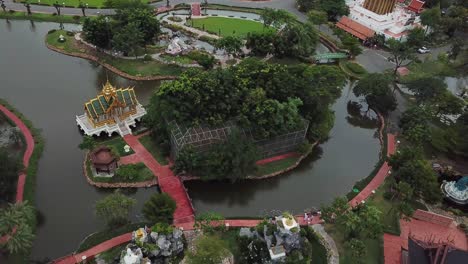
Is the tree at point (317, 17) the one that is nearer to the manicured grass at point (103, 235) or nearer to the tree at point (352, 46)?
the tree at point (352, 46)

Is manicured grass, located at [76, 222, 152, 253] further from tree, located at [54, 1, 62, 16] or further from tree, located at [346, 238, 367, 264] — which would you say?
tree, located at [54, 1, 62, 16]

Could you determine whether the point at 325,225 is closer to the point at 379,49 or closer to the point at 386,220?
the point at 386,220

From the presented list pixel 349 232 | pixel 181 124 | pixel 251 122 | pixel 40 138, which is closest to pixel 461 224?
pixel 349 232

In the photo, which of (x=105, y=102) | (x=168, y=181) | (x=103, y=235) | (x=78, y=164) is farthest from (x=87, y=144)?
(x=103, y=235)

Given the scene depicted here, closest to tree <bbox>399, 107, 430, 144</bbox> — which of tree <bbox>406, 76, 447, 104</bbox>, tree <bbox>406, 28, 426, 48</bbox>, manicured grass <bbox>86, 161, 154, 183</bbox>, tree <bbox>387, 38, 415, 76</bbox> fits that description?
tree <bbox>406, 76, 447, 104</bbox>

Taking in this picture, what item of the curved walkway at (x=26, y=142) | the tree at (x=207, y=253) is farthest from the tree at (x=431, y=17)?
the curved walkway at (x=26, y=142)

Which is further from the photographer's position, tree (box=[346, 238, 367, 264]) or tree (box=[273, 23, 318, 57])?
tree (box=[273, 23, 318, 57])

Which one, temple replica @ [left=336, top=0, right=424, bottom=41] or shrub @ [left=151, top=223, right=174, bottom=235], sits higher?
temple replica @ [left=336, top=0, right=424, bottom=41]
